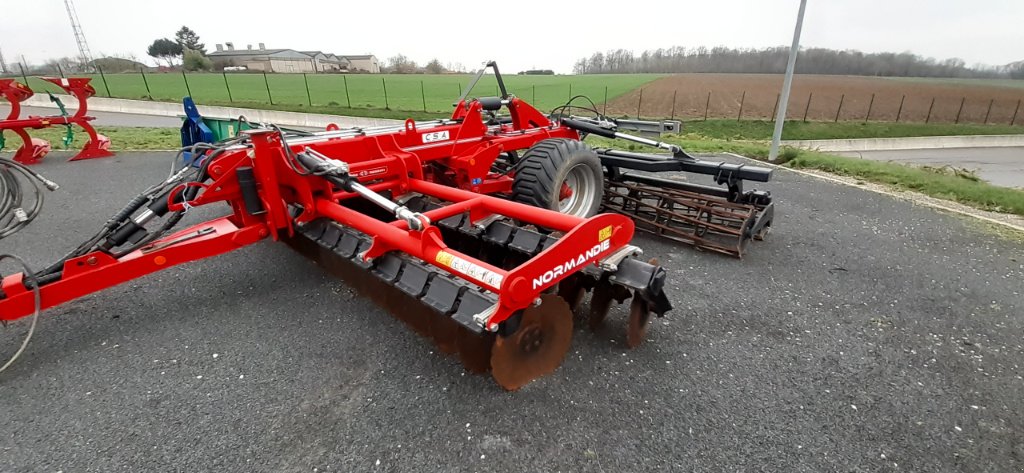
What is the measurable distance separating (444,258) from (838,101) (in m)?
40.2

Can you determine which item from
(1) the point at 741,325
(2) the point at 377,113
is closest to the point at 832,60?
(2) the point at 377,113

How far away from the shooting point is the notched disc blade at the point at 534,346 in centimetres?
243

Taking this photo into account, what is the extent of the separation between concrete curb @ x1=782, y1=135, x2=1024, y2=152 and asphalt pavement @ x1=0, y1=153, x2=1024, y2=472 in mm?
17785

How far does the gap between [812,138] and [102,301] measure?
83.5 ft

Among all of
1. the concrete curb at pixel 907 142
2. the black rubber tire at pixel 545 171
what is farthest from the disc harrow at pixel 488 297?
the concrete curb at pixel 907 142

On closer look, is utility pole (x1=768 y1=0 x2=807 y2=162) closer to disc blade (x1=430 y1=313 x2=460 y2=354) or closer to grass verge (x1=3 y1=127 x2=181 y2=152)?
disc blade (x1=430 y1=313 x2=460 y2=354)

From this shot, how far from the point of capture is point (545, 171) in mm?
4234

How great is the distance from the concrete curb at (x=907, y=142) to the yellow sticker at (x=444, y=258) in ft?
65.3

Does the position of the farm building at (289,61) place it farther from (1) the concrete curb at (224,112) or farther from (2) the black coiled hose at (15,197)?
(2) the black coiled hose at (15,197)

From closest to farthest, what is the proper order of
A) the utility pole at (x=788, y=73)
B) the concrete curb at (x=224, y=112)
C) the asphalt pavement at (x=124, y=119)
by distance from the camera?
the utility pole at (x=788, y=73) → the asphalt pavement at (x=124, y=119) → the concrete curb at (x=224, y=112)

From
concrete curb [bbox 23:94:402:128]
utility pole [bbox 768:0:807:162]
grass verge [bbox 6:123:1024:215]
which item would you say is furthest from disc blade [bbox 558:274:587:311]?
concrete curb [bbox 23:94:402:128]

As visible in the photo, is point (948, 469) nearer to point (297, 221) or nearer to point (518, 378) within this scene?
point (518, 378)

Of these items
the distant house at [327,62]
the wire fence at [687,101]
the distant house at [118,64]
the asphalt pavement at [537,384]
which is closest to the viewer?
the asphalt pavement at [537,384]

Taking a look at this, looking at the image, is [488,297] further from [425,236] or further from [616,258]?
[616,258]
